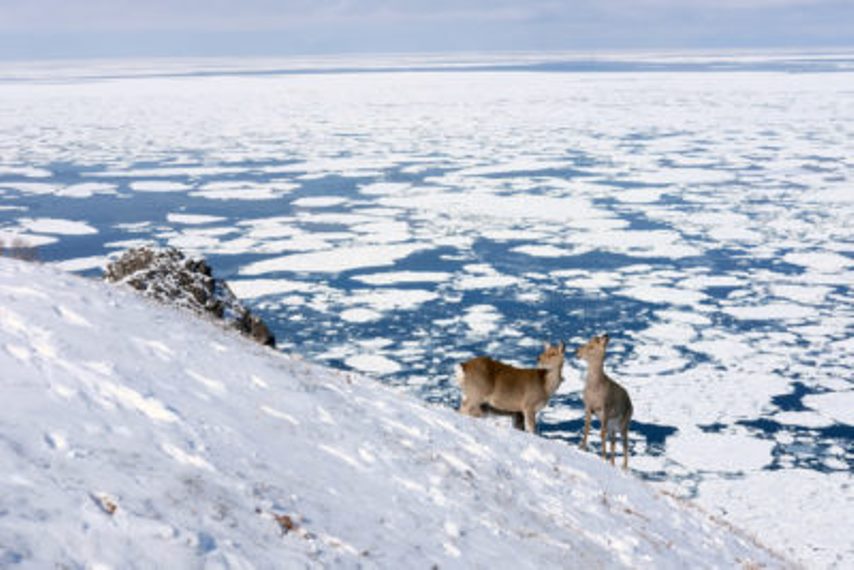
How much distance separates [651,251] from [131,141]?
40859 mm

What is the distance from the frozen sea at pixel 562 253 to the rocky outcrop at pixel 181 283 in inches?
154

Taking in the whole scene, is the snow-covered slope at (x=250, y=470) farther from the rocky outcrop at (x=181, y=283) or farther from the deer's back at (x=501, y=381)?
the rocky outcrop at (x=181, y=283)

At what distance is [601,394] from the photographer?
10.3 metres

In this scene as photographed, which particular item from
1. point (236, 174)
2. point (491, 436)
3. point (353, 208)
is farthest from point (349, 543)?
point (236, 174)

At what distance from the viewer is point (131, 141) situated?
5722 cm

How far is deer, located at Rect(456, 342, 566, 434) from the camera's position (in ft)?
31.9

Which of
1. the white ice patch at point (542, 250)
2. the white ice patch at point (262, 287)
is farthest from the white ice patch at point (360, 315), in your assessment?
the white ice patch at point (542, 250)

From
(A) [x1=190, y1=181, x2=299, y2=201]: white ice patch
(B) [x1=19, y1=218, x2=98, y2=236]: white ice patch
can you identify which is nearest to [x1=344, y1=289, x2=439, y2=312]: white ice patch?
(B) [x1=19, y1=218, x2=98, y2=236]: white ice patch

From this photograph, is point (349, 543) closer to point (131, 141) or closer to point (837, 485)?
point (837, 485)

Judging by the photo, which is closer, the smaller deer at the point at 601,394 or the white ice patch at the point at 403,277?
the smaller deer at the point at 601,394

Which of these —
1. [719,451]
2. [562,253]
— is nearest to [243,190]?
[562,253]

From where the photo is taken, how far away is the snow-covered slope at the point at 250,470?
4.43 metres

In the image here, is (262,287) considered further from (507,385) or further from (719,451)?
(507,385)

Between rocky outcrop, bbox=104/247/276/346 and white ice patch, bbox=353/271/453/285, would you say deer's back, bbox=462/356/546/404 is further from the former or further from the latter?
white ice patch, bbox=353/271/453/285
